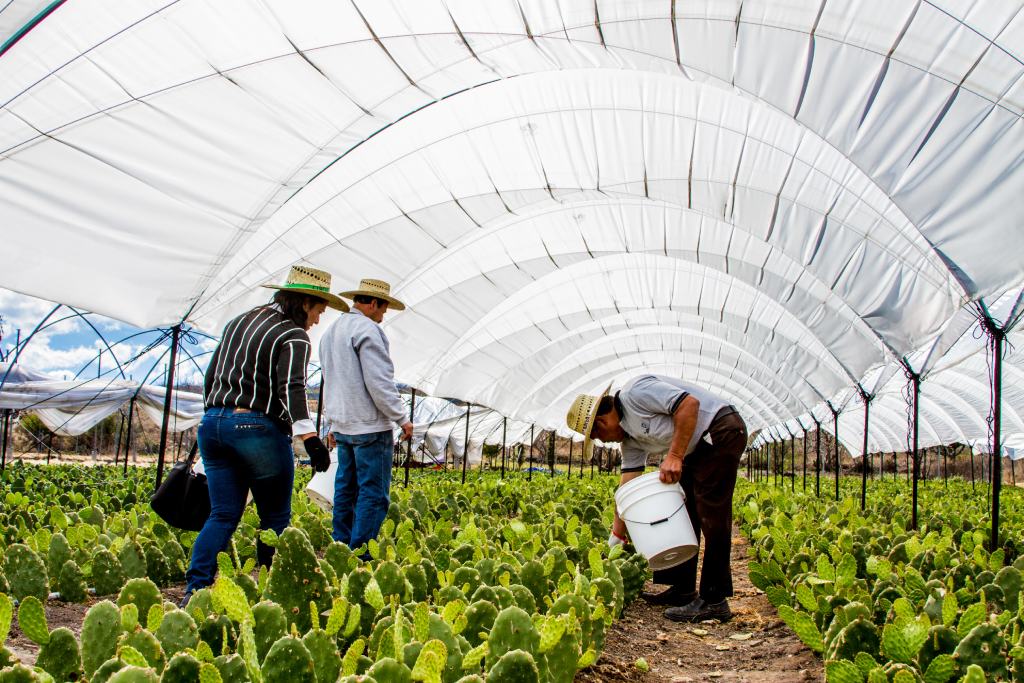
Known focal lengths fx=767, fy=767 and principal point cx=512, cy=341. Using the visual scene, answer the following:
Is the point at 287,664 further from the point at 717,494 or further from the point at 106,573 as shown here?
the point at 717,494

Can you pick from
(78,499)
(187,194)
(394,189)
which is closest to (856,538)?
(394,189)

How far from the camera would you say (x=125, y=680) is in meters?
1.64

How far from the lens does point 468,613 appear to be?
8.91 feet

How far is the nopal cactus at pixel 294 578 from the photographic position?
2.73 m

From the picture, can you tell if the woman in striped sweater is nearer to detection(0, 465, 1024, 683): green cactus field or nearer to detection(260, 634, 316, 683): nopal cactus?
detection(0, 465, 1024, 683): green cactus field

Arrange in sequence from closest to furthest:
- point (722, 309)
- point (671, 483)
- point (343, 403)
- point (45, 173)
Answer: point (671, 483) → point (343, 403) → point (45, 173) → point (722, 309)

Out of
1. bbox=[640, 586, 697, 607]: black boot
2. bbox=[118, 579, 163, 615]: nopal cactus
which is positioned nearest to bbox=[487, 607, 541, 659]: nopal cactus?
bbox=[118, 579, 163, 615]: nopal cactus

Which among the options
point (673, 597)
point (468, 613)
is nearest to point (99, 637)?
point (468, 613)

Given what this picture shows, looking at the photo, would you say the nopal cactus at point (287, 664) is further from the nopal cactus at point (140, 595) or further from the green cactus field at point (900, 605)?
the green cactus field at point (900, 605)

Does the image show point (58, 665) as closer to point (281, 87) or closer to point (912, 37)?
point (281, 87)

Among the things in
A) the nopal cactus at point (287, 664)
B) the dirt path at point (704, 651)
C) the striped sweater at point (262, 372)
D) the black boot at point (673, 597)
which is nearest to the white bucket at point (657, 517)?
the dirt path at point (704, 651)

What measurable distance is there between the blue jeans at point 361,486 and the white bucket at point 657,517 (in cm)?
142

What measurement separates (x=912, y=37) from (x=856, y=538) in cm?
358

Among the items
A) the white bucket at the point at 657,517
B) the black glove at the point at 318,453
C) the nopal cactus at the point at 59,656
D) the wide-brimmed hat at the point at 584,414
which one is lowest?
the nopal cactus at the point at 59,656
